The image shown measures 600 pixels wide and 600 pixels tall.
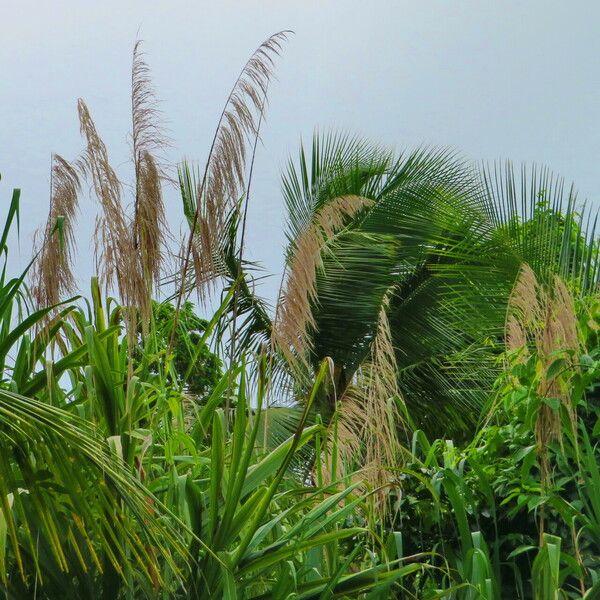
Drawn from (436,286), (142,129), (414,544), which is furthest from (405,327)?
(142,129)

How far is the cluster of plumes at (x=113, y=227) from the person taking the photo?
371cm

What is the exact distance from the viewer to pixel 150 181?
12.8 feet

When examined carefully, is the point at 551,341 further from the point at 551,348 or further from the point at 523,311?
the point at 523,311

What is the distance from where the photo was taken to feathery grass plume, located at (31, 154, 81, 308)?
3.70 m

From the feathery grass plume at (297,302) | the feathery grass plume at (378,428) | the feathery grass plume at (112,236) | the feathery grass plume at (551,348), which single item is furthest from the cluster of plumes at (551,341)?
the feathery grass plume at (112,236)

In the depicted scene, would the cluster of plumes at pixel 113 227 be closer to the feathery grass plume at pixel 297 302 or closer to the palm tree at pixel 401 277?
the feathery grass plume at pixel 297 302

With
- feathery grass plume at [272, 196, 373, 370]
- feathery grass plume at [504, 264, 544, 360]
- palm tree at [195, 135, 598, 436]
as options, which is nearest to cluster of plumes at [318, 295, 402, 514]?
feathery grass plume at [272, 196, 373, 370]

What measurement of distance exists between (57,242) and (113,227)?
0.20 metres

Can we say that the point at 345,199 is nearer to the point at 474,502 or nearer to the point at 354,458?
the point at 354,458

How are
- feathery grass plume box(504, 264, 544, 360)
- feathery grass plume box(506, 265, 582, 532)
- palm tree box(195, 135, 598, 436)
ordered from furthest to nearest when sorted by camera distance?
palm tree box(195, 135, 598, 436), feathery grass plume box(504, 264, 544, 360), feathery grass plume box(506, 265, 582, 532)

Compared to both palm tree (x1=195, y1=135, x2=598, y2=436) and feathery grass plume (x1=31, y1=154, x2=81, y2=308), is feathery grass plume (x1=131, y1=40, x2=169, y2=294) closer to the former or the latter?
feathery grass plume (x1=31, y1=154, x2=81, y2=308)

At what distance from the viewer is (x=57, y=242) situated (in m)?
3.74

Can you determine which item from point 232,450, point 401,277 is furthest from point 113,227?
point 401,277

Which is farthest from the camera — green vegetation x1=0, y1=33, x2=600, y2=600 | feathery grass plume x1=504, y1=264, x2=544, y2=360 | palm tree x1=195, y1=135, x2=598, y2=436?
palm tree x1=195, y1=135, x2=598, y2=436
